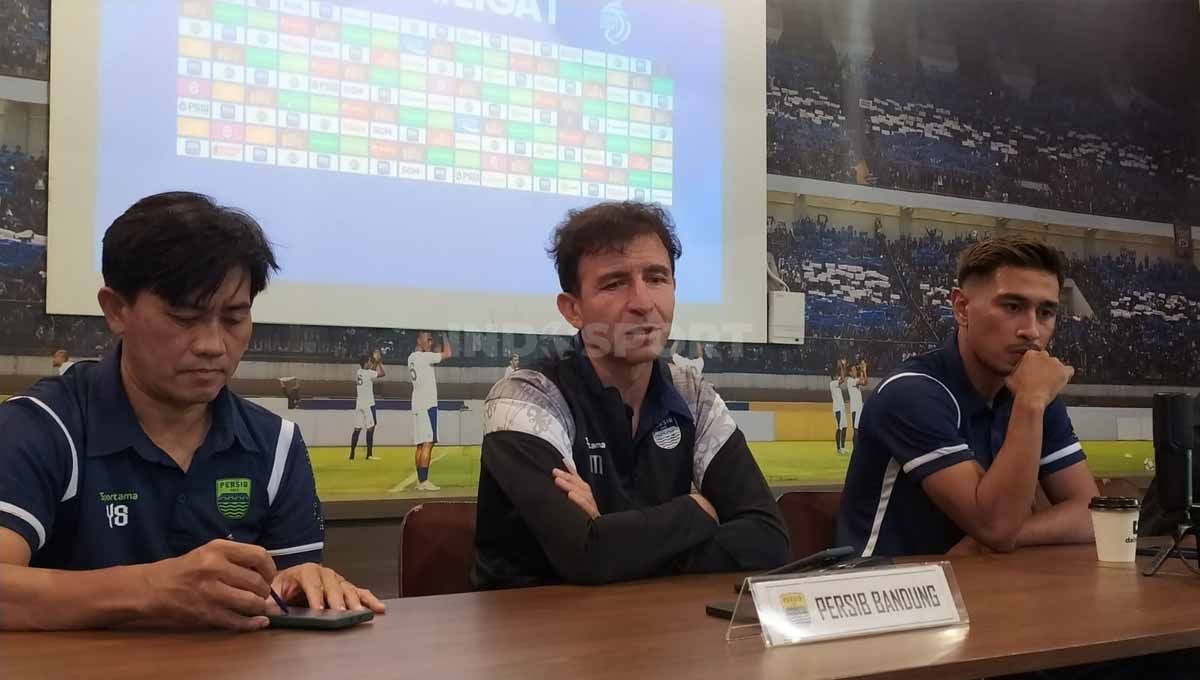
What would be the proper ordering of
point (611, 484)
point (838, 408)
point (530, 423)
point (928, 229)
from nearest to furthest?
1. point (530, 423)
2. point (611, 484)
3. point (838, 408)
4. point (928, 229)

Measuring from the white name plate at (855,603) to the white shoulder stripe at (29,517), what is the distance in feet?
2.94

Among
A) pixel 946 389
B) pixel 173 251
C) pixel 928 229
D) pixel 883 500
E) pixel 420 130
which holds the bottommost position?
pixel 883 500

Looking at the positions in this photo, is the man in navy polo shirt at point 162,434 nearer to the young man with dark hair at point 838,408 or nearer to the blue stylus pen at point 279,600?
the blue stylus pen at point 279,600

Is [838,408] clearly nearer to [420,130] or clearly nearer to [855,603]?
[420,130]

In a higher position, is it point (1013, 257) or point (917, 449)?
point (1013, 257)

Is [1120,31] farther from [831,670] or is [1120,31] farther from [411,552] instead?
[831,670]

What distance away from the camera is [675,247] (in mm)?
2043

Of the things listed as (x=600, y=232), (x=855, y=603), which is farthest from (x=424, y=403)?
(x=855, y=603)

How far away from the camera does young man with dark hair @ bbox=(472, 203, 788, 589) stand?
1.60 metres

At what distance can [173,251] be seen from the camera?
4.62 feet

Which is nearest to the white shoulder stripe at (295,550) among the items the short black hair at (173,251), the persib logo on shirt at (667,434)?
the short black hair at (173,251)

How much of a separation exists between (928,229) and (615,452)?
9.13 feet

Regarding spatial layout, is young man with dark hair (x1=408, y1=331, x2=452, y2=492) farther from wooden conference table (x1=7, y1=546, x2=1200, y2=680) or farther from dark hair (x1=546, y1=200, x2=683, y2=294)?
wooden conference table (x1=7, y1=546, x2=1200, y2=680)

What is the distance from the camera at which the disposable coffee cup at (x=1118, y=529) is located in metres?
1.81
